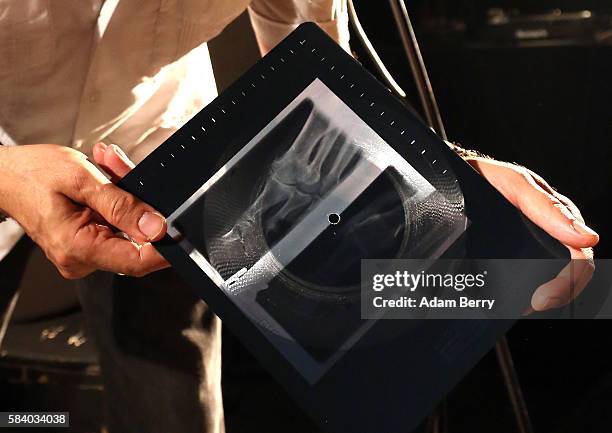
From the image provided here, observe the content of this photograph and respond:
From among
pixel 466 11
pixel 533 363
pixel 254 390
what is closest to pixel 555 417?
pixel 533 363

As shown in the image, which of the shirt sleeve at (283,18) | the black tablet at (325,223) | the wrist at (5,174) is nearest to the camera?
the black tablet at (325,223)

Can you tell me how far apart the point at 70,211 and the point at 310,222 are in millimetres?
181

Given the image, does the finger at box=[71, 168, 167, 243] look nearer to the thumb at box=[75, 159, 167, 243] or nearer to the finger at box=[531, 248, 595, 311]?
the thumb at box=[75, 159, 167, 243]

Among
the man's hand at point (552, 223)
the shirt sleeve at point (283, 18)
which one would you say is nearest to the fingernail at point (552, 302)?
the man's hand at point (552, 223)

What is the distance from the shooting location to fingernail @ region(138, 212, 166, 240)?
0.45m

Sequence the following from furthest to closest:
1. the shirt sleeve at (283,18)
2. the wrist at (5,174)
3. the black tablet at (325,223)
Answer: the shirt sleeve at (283,18)
the wrist at (5,174)
the black tablet at (325,223)

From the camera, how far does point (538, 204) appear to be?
0.48 m

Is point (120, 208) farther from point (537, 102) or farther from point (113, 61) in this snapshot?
point (537, 102)

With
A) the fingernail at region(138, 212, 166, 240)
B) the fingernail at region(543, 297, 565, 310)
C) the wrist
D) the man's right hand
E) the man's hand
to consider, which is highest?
the wrist

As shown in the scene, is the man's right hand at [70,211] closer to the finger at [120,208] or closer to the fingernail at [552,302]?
the finger at [120,208]

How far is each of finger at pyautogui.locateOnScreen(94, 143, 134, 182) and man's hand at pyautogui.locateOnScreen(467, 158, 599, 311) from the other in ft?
0.88

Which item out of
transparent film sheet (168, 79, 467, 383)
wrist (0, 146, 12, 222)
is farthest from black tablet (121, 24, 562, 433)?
wrist (0, 146, 12, 222)

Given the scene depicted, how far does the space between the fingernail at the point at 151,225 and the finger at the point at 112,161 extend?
4.2 inches

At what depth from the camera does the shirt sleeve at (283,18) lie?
2.26ft
